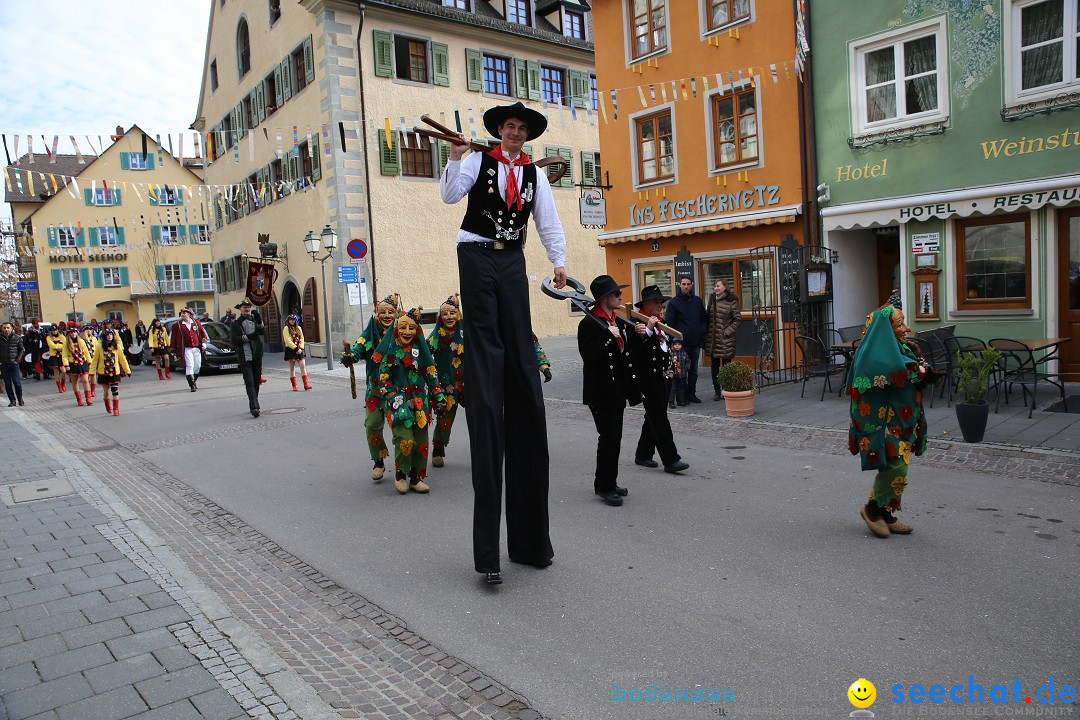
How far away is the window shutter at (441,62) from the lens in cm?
2603

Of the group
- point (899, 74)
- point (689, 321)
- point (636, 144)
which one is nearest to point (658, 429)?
point (689, 321)

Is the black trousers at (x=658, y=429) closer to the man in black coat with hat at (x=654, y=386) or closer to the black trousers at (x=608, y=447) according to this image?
the man in black coat with hat at (x=654, y=386)

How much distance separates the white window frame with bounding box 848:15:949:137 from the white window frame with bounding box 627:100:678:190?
367cm

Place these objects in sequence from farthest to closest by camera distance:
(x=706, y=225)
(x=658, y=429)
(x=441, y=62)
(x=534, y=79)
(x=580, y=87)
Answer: (x=580, y=87) < (x=534, y=79) < (x=441, y=62) < (x=706, y=225) < (x=658, y=429)

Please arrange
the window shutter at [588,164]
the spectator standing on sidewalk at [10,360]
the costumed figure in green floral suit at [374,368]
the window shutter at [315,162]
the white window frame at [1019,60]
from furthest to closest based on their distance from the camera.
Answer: the window shutter at [588,164]
the window shutter at [315,162]
the spectator standing on sidewalk at [10,360]
the white window frame at [1019,60]
the costumed figure in green floral suit at [374,368]

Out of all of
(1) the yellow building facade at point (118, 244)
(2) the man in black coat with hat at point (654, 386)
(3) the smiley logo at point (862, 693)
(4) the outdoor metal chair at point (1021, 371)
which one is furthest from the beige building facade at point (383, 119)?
(1) the yellow building facade at point (118, 244)

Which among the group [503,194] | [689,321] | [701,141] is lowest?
[689,321]

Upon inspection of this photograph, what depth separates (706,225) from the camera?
14.8 metres

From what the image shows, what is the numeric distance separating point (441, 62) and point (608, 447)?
75.0ft

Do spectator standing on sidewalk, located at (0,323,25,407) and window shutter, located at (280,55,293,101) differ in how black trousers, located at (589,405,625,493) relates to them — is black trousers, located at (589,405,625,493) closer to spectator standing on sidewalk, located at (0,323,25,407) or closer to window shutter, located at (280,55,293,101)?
spectator standing on sidewalk, located at (0,323,25,407)

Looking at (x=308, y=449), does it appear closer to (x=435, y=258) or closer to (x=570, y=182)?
(x=435, y=258)

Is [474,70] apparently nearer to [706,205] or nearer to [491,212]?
[706,205]

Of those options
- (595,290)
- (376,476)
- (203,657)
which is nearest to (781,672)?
(203,657)

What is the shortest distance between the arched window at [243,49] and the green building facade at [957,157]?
2483 centimetres
